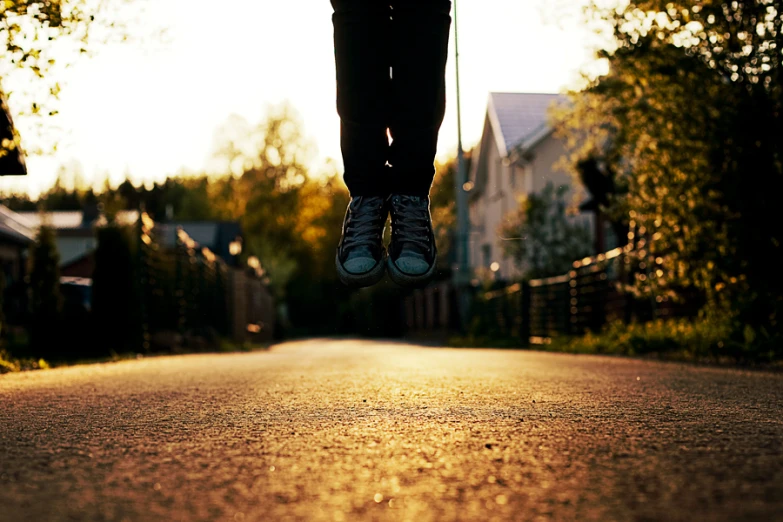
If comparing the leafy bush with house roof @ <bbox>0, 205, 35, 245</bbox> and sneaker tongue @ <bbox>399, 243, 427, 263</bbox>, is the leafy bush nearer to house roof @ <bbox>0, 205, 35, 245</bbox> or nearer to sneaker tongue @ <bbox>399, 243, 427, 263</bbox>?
sneaker tongue @ <bbox>399, 243, 427, 263</bbox>

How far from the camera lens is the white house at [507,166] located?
1082 inches

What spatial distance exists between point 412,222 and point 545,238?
62.4 feet

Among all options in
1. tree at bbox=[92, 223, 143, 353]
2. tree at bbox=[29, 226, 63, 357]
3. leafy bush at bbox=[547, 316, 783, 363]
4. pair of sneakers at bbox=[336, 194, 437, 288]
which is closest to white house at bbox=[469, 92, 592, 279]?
leafy bush at bbox=[547, 316, 783, 363]

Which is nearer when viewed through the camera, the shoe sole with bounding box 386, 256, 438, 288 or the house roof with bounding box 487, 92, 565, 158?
the shoe sole with bounding box 386, 256, 438, 288

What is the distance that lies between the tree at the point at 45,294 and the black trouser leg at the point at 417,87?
814 centimetres

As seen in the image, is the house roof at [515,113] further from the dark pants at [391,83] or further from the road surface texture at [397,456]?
the road surface texture at [397,456]

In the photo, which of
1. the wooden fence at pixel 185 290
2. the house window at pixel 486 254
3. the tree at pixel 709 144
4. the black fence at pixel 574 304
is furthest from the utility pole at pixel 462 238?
the tree at pixel 709 144

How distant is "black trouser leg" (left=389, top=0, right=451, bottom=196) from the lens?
3418mm

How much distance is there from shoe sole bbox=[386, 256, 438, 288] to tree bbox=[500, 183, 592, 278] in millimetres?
18321

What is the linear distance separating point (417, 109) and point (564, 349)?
9.55 metres

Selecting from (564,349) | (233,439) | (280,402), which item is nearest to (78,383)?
(280,402)

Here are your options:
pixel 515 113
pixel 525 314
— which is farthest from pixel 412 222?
pixel 515 113

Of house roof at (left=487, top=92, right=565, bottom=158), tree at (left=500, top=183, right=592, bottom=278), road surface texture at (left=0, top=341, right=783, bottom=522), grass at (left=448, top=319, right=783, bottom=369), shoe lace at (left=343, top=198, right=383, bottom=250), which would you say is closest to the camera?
road surface texture at (left=0, top=341, right=783, bottom=522)

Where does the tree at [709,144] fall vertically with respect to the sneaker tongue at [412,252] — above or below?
above
